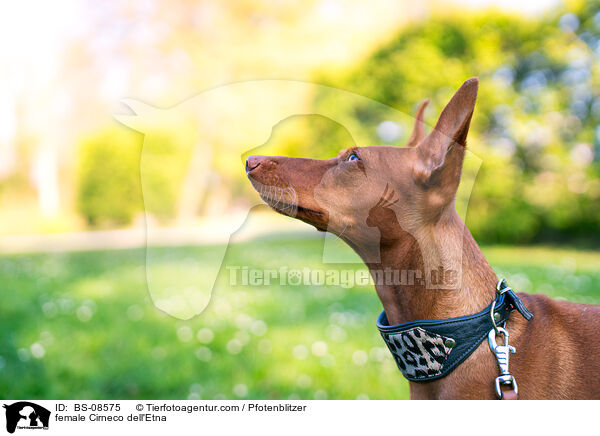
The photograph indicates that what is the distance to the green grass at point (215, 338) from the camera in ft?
11.1

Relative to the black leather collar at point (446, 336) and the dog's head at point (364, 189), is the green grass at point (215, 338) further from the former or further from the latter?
the black leather collar at point (446, 336)

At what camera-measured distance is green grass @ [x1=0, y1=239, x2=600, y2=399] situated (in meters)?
3.39

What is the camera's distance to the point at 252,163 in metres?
1.93

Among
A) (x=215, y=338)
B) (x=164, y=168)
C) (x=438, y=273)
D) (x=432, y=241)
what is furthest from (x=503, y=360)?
(x=215, y=338)

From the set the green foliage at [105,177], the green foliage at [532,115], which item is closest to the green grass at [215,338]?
the green foliage at [532,115]

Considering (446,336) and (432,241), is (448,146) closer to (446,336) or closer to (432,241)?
(432,241)

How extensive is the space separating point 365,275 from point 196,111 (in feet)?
4.08

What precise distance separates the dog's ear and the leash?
1.47 feet
